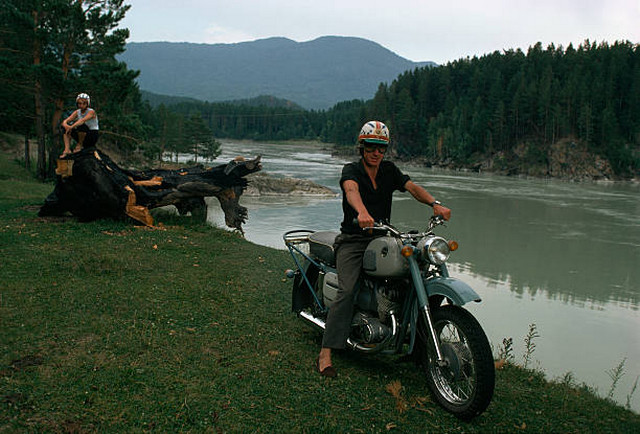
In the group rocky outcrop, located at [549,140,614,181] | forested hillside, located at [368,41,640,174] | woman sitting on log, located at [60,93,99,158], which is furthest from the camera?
forested hillside, located at [368,41,640,174]

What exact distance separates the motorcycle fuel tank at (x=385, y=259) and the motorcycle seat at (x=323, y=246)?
28.0 inches

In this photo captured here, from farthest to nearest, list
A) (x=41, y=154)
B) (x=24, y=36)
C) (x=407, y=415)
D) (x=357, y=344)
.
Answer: (x=41, y=154)
(x=24, y=36)
(x=357, y=344)
(x=407, y=415)

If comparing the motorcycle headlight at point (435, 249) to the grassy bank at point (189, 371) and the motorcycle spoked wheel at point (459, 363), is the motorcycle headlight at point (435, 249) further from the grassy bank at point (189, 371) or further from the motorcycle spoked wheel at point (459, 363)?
the grassy bank at point (189, 371)

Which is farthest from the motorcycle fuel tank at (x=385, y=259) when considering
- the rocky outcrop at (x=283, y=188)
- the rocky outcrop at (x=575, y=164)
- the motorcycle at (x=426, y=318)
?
the rocky outcrop at (x=575, y=164)

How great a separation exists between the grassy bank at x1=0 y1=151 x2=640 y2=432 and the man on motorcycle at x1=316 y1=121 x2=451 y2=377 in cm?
41

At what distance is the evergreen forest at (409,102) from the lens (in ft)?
64.0

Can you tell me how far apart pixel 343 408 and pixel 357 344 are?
0.73 meters

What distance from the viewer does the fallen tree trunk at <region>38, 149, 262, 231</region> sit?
34.9ft

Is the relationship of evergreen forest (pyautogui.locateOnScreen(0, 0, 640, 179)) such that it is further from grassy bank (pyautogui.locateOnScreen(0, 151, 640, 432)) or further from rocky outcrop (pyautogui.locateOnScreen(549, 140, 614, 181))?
grassy bank (pyautogui.locateOnScreen(0, 151, 640, 432))

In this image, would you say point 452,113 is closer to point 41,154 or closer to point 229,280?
point 41,154

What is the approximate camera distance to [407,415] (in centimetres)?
382

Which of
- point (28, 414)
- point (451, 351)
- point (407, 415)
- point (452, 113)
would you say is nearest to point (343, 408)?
point (407, 415)

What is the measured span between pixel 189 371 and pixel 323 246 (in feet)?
6.00

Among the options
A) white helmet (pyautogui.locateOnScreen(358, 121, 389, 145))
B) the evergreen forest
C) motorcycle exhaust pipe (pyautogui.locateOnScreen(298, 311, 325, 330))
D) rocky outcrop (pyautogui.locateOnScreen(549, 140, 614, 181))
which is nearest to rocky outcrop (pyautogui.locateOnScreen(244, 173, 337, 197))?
the evergreen forest
